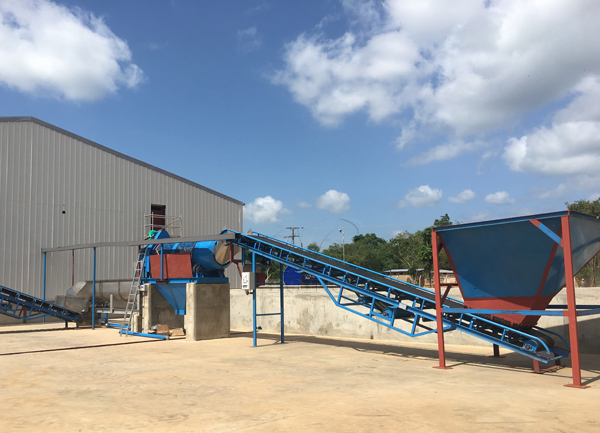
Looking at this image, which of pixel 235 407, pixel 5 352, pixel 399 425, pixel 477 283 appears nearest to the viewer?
pixel 399 425

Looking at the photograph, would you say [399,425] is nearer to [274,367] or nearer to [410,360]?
[274,367]

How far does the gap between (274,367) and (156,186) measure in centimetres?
2205

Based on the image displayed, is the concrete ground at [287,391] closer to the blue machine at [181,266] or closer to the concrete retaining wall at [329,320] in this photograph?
the concrete retaining wall at [329,320]

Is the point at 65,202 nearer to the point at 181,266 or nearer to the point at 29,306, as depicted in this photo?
the point at 29,306

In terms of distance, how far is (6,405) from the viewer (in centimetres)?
832

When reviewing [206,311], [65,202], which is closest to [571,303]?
[206,311]

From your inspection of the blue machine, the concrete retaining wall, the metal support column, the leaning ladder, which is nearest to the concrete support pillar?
the blue machine

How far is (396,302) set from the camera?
13430 millimetres

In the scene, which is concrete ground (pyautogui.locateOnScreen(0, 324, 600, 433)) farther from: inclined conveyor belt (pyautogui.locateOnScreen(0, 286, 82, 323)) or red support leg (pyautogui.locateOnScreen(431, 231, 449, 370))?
inclined conveyor belt (pyautogui.locateOnScreen(0, 286, 82, 323))

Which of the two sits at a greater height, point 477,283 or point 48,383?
point 477,283

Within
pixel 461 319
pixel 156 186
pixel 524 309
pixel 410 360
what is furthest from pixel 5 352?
pixel 156 186

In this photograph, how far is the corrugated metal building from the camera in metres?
Answer: 25.8

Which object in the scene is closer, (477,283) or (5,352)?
(477,283)

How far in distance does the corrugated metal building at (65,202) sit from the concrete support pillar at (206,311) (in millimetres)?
11636
